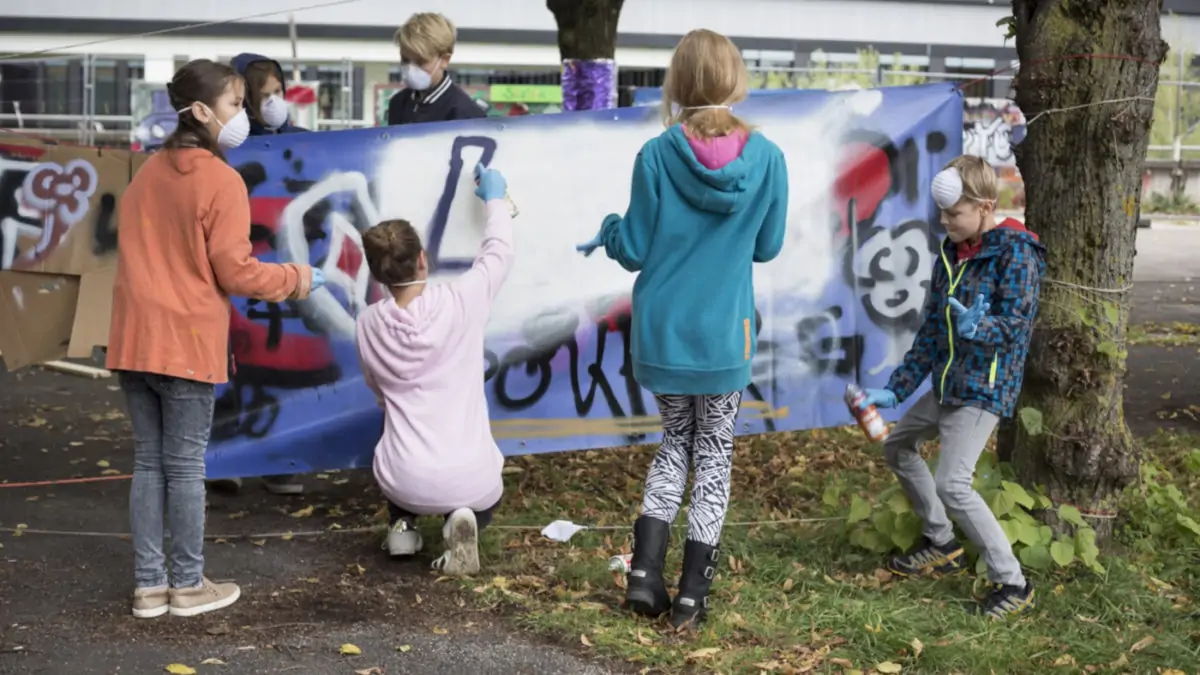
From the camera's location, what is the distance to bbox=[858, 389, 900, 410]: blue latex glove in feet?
15.9

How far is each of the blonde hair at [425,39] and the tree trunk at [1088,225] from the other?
2.45 m

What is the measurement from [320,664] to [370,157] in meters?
2.34

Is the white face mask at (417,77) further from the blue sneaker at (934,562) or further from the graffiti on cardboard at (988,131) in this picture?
the graffiti on cardboard at (988,131)

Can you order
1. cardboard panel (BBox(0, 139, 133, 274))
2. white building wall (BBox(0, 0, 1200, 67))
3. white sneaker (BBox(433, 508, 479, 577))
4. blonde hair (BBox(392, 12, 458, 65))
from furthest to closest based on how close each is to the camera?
white building wall (BBox(0, 0, 1200, 67)) < cardboard panel (BBox(0, 139, 133, 274)) < blonde hair (BBox(392, 12, 458, 65)) < white sneaker (BBox(433, 508, 479, 577))

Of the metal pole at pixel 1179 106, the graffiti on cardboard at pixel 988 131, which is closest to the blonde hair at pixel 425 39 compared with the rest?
the graffiti on cardboard at pixel 988 131

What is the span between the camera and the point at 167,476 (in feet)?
15.5

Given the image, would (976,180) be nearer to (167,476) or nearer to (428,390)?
(428,390)

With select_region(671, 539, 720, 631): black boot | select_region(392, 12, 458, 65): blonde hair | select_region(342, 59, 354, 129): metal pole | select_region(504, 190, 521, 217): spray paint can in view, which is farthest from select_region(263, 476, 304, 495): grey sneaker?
select_region(342, 59, 354, 129): metal pole

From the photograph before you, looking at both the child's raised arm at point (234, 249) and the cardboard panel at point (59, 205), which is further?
the cardboard panel at point (59, 205)

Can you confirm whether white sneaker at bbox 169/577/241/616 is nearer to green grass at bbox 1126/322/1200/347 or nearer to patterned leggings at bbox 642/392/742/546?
patterned leggings at bbox 642/392/742/546

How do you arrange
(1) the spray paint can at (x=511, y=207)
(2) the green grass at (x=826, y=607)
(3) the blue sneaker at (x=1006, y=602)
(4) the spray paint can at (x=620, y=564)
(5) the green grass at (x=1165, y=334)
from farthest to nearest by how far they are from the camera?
(5) the green grass at (x=1165, y=334) → (1) the spray paint can at (x=511, y=207) → (4) the spray paint can at (x=620, y=564) → (3) the blue sneaker at (x=1006, y=602) → (2) the green grass at (x=826, y=607)

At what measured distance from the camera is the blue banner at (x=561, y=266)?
5.88 m

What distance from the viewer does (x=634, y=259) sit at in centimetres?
459

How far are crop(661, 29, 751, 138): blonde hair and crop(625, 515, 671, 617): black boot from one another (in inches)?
49.9
